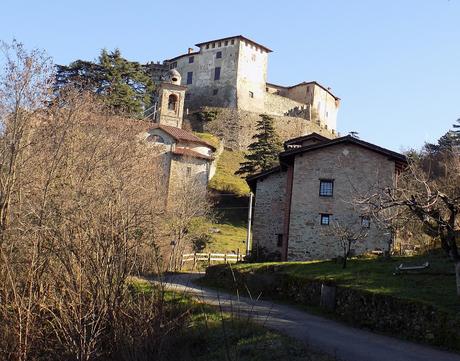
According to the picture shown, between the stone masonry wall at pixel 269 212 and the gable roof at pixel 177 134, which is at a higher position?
the gable roof at pixel 177 134

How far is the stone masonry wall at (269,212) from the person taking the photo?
2925 cm

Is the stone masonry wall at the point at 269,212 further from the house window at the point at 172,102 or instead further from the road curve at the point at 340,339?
the house window at the point at 172,102

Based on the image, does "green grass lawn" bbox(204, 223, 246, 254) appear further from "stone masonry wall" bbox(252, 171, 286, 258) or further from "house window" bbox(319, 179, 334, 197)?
"house window" bbox(319, 179, 334, 197)

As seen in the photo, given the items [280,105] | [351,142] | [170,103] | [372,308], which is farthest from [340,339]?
[280,105]

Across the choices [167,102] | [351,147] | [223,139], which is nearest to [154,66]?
[223,139]

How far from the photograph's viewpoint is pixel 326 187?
86.0ft

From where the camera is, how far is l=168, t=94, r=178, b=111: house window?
5397 cm

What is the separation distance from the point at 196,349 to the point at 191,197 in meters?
23.3

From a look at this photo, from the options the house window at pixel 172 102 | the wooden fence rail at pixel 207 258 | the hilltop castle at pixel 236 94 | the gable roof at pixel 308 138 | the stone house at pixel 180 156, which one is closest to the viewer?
the gable roof at pixel 308 138

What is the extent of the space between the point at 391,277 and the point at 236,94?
57.9 meters

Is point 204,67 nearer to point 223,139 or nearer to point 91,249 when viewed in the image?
point 223,139

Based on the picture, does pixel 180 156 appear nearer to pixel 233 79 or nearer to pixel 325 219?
pixel 325 219

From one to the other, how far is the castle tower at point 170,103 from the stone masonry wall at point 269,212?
82.0ft

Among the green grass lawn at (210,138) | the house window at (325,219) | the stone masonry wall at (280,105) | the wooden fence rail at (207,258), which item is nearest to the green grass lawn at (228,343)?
the house window at (325,219)
